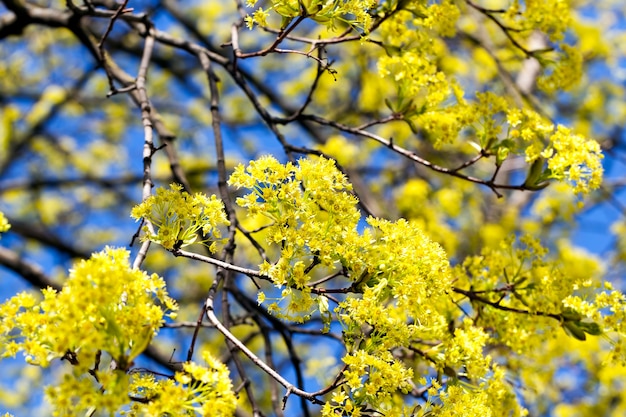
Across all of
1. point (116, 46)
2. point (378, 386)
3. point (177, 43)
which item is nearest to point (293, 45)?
point (116, 46)

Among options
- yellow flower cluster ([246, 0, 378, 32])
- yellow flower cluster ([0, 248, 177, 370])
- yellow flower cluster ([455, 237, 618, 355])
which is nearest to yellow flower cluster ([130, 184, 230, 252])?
yellow flower cluster ([0, 248, 177, 370])

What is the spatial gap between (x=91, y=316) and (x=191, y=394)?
275 millimetres

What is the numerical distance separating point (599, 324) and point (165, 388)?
5.33ft

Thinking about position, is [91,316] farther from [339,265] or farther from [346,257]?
[339,265]

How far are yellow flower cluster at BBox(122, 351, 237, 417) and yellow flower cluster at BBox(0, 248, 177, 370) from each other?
10 centimetres

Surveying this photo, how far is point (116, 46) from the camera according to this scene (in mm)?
6000

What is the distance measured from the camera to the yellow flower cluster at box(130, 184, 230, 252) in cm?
193

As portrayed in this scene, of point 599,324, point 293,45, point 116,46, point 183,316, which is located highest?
point 293,45

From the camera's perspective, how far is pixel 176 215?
6.38 ft

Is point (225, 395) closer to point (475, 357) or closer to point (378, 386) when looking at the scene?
point (378, 386)

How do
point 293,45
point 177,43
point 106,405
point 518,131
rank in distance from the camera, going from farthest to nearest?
point 293,45
point 177,43
point 518,131
point 106,405

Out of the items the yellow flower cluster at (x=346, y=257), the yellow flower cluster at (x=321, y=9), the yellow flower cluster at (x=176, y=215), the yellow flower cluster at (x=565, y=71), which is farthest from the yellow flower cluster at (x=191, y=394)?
the yellow flower cluster at (x=565, y=71)

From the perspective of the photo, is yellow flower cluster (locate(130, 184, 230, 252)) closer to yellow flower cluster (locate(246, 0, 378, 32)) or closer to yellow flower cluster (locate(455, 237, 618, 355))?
yellow flower cluster (locate(246, 0, 378, 32))

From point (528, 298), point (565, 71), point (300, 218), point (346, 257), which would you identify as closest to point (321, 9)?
point (300, 218)
